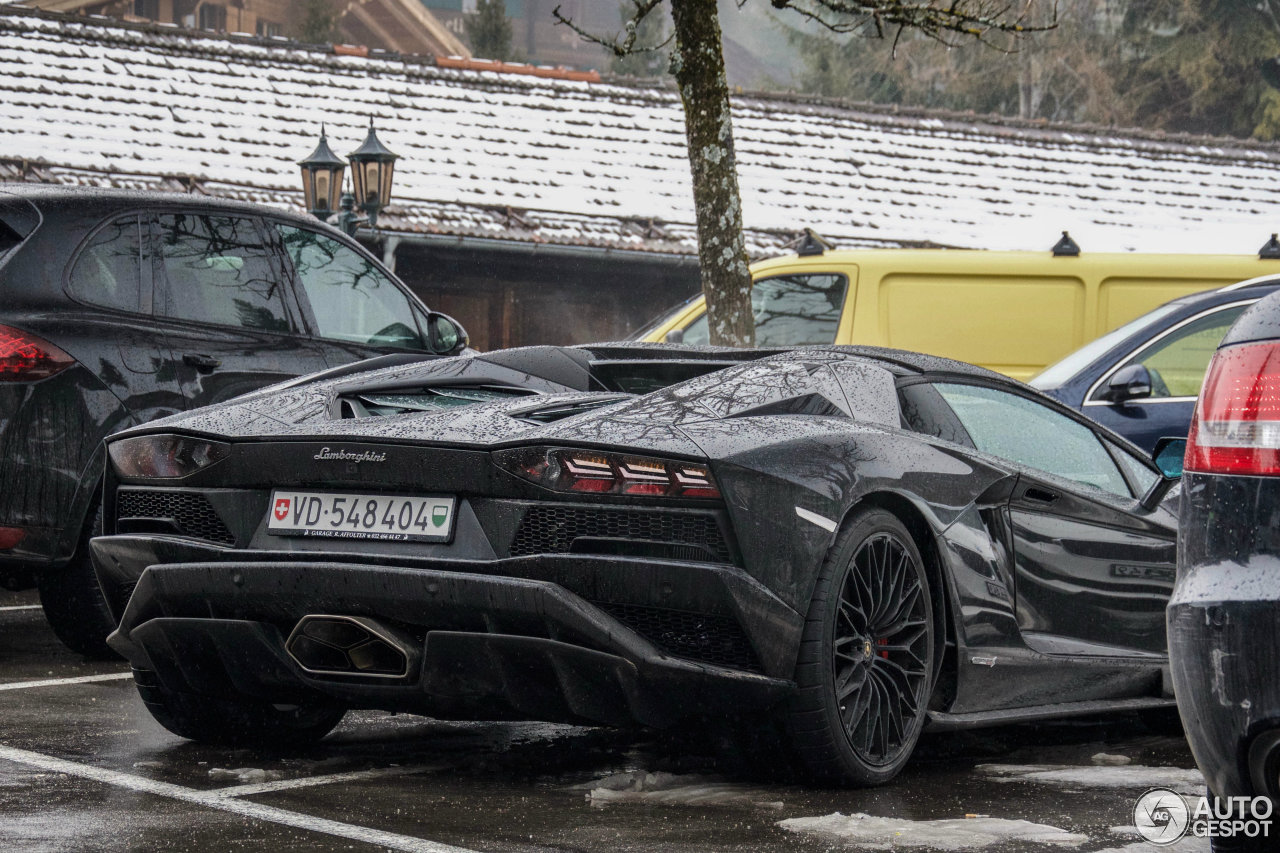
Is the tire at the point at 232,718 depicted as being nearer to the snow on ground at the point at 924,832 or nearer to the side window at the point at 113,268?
the snow on ground at the point at 924,832

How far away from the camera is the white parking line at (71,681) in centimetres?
601

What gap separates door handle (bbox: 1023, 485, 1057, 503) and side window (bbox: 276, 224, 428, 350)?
3.37 meters

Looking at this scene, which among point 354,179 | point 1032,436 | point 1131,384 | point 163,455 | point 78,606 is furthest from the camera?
point 354,179

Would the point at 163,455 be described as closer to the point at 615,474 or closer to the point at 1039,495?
the point at 615,474

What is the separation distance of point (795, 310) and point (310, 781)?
6492mm

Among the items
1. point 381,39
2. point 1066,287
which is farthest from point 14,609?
point 381,39

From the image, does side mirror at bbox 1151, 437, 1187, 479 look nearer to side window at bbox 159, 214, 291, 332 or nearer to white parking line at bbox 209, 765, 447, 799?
white parking line at bbox 209, 765, 447, 799

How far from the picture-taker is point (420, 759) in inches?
192

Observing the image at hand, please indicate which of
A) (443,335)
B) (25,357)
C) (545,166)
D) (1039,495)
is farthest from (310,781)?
(545,166)

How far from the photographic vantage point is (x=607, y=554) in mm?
4117

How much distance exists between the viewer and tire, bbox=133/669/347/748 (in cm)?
495

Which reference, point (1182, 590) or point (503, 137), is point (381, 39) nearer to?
point (503, 137)

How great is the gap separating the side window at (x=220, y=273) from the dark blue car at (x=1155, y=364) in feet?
12.4

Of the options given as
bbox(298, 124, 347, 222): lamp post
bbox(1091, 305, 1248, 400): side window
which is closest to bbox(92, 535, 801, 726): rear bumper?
bbox(1091, 305, 1248, 400): side window
